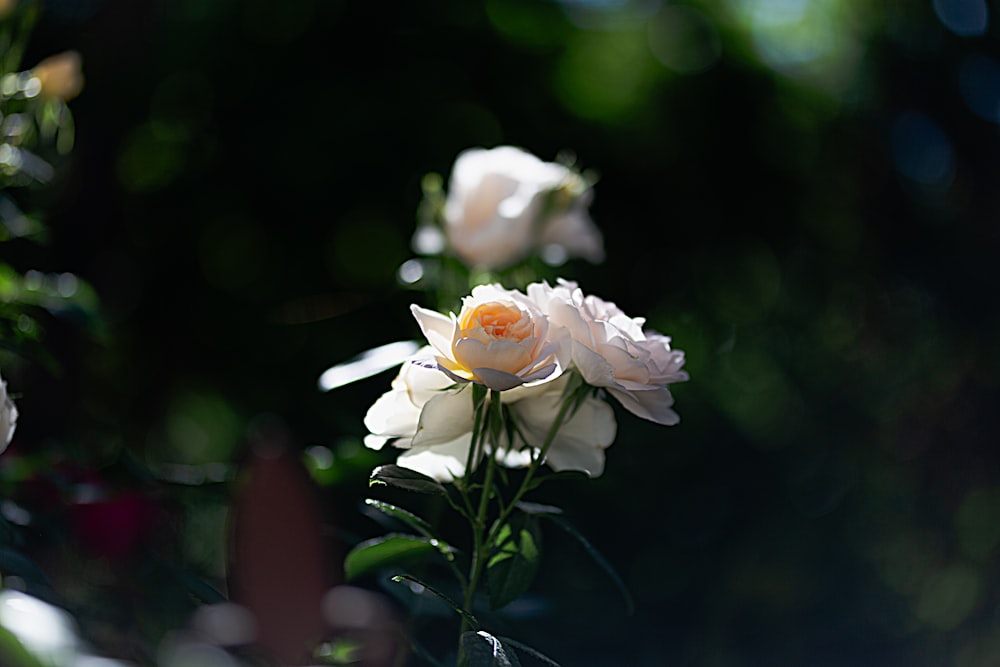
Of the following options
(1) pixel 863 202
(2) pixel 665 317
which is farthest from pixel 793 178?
(2) pixel 665 317

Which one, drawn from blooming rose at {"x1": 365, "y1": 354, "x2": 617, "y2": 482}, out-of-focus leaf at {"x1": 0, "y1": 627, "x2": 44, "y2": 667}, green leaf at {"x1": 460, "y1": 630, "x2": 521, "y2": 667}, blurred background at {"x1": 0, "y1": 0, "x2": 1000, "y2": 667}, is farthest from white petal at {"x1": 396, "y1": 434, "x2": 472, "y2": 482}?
blurred background at {"x1": 0, "y1": 0, "x2": 1000, "y2": 667}

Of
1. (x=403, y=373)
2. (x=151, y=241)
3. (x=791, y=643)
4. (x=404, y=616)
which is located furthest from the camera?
(x=151, y=241)

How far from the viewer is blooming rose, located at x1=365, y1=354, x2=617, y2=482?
45 cm

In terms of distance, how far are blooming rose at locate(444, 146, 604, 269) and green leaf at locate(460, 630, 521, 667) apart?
0.45 m

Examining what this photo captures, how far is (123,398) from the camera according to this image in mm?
1737

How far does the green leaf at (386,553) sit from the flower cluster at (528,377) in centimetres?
4

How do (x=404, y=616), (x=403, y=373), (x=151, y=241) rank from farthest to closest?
(x=151, y=241)
(x=404, y=616)
(x=403, y=373)

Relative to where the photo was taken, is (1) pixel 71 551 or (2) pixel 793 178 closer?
(1) pixel 71 551

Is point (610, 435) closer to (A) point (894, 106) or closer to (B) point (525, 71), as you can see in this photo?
(B) point (525, 71)

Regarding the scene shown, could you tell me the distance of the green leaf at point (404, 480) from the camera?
44 cm

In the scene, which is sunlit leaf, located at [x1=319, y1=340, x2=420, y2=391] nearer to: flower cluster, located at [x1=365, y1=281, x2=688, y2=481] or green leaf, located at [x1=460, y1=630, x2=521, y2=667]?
flower cluster, located at [x1=365, y1=281, x2=688, y2=481]

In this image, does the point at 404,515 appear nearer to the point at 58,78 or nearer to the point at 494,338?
the point at 494,338

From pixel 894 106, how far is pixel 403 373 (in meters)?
1.75

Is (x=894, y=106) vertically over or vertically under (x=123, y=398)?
over
